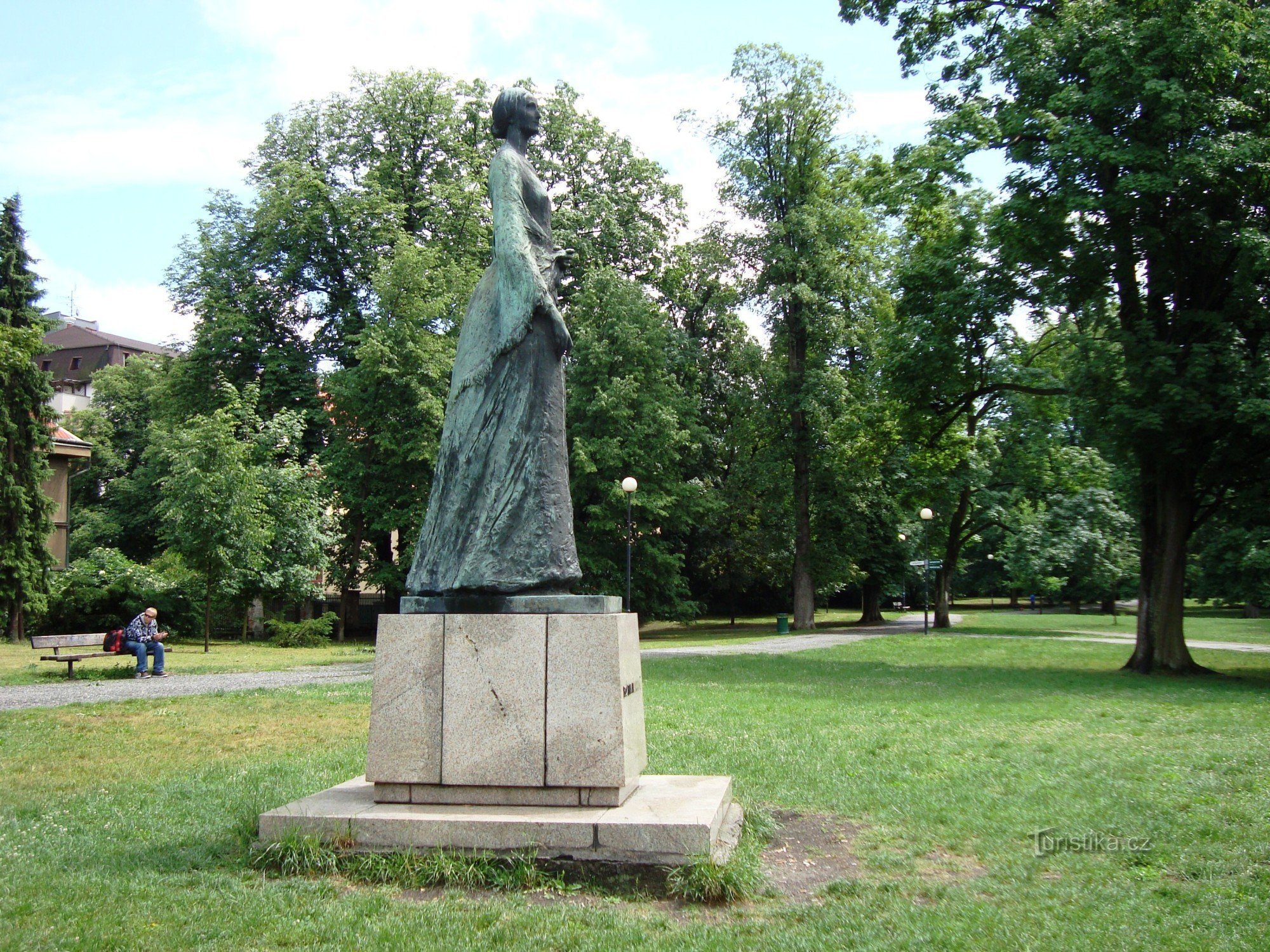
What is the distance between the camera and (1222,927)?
470 cm

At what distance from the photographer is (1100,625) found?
40.8 meters

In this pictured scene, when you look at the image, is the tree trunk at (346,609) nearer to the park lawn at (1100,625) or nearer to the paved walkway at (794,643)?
the paved walkway at (794,643)

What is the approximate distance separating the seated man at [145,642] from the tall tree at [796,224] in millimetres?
22313

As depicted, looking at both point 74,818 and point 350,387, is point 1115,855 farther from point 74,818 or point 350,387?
point 350,387

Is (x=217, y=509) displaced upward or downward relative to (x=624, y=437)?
downward

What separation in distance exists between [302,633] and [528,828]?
992 inches

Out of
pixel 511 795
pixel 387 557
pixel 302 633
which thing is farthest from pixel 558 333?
pixel 387 557

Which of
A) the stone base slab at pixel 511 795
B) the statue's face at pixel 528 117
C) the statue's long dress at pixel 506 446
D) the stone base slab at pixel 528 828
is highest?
the statue's face at pixel 528 117

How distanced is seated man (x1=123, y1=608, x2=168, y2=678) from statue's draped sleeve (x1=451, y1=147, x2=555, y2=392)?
45.6ft

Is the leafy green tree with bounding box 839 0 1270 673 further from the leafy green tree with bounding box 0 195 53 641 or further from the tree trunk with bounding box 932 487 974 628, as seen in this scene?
the leafy green tree with bounding box 0 195 53 641

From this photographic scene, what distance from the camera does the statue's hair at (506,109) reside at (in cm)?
695

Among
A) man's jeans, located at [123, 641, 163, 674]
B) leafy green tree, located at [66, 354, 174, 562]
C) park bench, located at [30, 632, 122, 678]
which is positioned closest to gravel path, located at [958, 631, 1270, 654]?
man's jeans, located at [123, 641, 163, 674]

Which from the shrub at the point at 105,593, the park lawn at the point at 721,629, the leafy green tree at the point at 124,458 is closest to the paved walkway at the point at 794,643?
the park lawn at the point at 721,629

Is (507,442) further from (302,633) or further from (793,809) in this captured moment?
(302,633)
